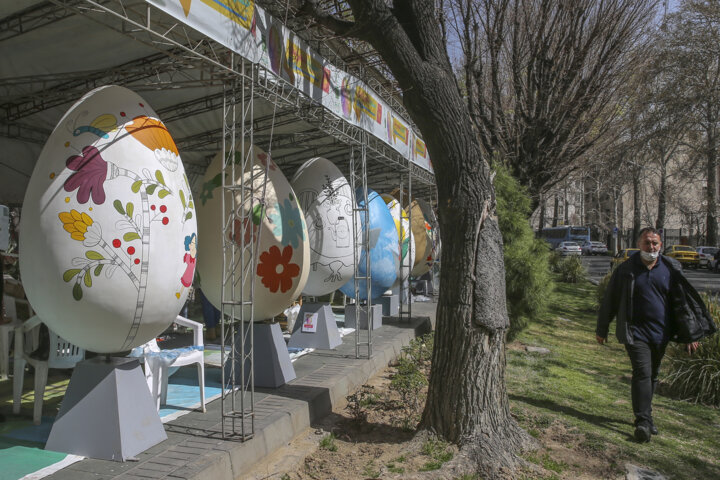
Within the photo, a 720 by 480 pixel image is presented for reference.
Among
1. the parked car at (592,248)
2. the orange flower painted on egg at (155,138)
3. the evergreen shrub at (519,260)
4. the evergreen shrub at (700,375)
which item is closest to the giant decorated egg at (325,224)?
the evergreen shrub at (519,260)

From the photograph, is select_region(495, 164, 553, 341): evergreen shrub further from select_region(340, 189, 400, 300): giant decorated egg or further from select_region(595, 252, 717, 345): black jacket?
select_region(595, 252, 717, 345): black jacket

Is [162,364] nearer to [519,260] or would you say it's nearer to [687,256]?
[519,260]

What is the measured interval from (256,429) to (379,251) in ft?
16.3

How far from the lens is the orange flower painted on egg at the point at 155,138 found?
155 inches

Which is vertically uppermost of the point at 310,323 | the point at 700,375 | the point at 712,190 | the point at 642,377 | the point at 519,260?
the point at 712,190

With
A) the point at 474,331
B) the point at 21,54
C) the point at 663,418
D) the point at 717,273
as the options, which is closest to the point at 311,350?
the point at 474,331

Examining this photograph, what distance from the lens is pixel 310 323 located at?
7621mm

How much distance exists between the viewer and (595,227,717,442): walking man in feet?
16.7

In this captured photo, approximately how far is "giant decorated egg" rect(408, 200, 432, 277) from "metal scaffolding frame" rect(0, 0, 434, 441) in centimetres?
236

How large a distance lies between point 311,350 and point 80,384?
396 centimetres

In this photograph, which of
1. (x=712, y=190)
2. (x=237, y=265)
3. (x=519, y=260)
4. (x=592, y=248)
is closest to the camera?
(x=237, y=265)

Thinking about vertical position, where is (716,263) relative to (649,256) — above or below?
below

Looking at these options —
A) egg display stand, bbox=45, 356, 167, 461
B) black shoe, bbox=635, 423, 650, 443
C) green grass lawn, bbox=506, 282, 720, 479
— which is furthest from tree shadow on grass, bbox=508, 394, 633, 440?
egg display stand, bbox=45, 356, 167, 461

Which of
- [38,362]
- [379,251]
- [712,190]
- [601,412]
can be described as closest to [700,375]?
[601,412]
